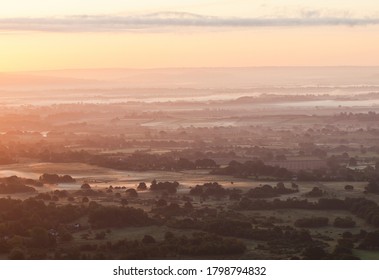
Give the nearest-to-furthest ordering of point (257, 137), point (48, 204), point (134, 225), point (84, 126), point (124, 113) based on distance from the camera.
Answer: point (134, 225) → point (48, 204) → point (257, 137) → point (84, 126) → point (124, 113)

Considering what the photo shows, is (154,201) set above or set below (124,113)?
below

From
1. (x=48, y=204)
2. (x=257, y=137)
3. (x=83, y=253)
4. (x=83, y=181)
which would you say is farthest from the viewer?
(x=257, y=137)

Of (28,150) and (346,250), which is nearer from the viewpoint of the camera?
(346,250)

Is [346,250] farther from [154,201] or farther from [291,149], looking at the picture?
[291,149]

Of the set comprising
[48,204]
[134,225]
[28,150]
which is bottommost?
[134,225]

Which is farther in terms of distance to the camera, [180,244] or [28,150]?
[28,150]

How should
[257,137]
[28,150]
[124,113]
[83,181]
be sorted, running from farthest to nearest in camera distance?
[124,113] → [257,137] → [28,150] → [83,181]

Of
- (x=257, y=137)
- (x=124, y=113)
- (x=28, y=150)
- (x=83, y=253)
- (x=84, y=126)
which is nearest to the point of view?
(x=83, y=253)

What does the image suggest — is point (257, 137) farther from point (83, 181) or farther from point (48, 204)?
point (48, 204)

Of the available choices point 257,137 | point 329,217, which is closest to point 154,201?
point 329,217

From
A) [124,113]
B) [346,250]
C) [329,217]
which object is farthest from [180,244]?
[124,113]
